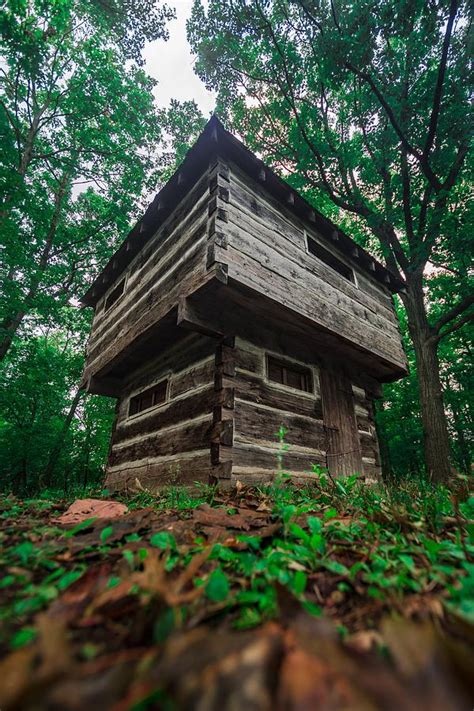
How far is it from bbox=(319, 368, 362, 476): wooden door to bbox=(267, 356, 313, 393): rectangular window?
375 millimetres

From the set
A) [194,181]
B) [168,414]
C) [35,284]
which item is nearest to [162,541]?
[168,414]

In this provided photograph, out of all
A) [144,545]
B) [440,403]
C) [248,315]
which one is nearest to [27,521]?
[144,545]

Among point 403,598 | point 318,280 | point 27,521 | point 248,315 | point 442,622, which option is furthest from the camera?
point 318,280

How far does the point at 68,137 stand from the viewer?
11.2 meters

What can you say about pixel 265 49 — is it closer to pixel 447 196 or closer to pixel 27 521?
pixel 447 196

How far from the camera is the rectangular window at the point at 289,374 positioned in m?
5.54

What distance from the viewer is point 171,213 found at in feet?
20.2

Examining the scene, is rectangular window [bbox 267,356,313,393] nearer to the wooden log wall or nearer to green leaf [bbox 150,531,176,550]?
the wooden log wall

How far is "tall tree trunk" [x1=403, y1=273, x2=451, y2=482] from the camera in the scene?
6977 mm

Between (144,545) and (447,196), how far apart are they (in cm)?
914

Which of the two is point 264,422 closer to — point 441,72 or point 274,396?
point 274,396

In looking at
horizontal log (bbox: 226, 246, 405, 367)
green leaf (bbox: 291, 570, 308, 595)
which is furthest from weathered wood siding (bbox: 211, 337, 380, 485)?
green leaf (bbox: 291, 570, 308, 595)

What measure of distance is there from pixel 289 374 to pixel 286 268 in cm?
198

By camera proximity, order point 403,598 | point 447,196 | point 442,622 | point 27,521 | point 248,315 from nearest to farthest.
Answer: point 442,622
point 403,598
point 27,521
point 248,315
point 447,196
